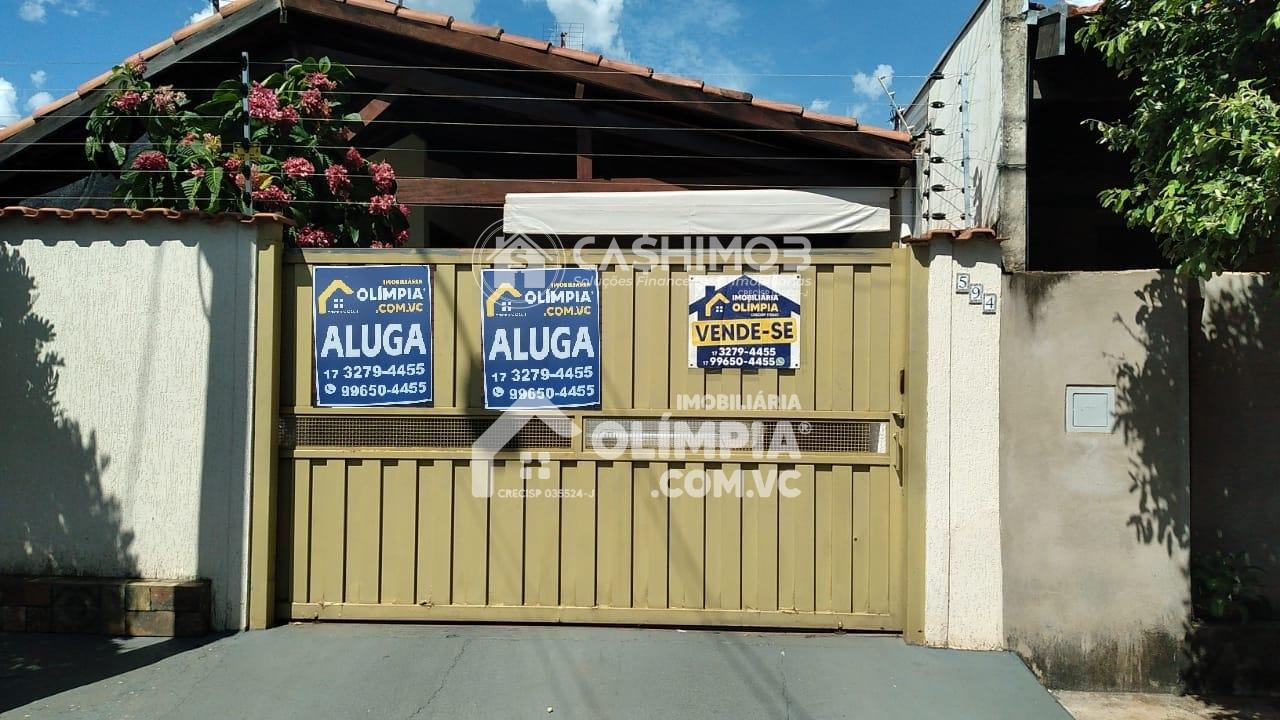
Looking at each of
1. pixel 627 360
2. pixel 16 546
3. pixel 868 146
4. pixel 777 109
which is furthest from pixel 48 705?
pixel 868 146

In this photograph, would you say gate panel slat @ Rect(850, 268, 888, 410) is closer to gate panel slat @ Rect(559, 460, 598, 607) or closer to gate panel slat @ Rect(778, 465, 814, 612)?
gate panel slat @ Rect(778, 465, 814, 612)

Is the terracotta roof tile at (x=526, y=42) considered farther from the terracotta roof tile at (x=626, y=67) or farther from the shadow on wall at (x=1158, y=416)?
the shadow on wall at (x=1158, y=416)

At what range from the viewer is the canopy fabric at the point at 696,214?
650cm

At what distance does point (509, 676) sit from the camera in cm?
422

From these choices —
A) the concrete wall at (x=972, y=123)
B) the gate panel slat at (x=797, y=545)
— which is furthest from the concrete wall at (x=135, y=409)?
the concrete wall at (x=972, y=123)

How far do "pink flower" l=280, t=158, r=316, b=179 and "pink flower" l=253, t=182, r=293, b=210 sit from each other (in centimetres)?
17

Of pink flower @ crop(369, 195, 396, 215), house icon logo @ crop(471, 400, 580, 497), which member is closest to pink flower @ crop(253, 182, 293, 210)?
pink flower @ crop(369, 195, 396, 215)

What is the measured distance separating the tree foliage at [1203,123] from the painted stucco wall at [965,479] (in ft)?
2.97

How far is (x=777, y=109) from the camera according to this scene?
698 centimetres

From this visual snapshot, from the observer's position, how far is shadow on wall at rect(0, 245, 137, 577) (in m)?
4.81

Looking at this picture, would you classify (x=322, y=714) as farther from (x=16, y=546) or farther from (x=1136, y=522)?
(x=1136, y=522)

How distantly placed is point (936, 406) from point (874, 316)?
61 cm

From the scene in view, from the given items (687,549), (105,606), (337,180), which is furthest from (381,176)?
(687,549)

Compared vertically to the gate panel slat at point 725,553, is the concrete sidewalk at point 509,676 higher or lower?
lower
